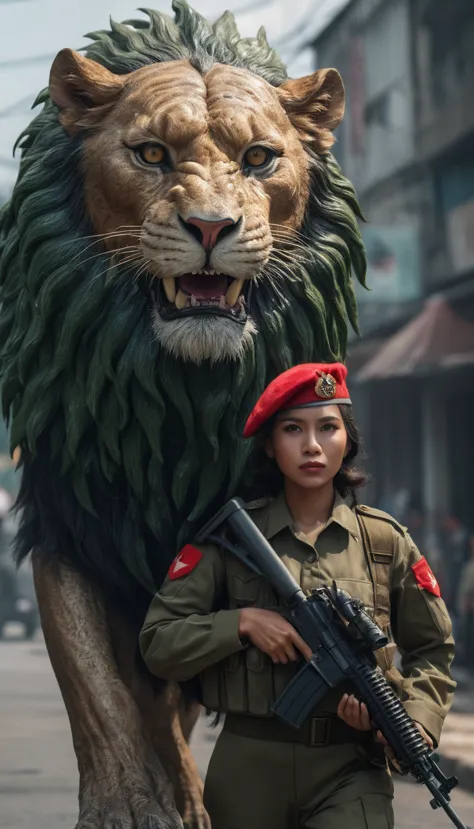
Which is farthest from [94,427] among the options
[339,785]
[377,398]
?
[377,398]

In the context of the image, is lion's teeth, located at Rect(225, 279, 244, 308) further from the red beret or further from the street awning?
the street awning

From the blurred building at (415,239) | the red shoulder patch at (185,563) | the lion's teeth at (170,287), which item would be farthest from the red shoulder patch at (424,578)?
the blurred building at (415,239)

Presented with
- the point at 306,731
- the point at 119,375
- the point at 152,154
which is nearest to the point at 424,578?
Answer: the point at 306,731

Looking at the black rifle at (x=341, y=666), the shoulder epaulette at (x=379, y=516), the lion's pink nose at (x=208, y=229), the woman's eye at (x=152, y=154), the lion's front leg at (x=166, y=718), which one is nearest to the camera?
the black rifle at (x=341, y=666)

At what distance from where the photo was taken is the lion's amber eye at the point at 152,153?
466 centimetres

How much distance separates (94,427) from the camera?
189 inches

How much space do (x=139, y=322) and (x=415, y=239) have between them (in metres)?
17.7

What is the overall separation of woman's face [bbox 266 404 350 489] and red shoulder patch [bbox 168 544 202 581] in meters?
0.28

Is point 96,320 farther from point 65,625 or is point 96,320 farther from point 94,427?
point 65,625

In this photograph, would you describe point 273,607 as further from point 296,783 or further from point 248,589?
point 296,783

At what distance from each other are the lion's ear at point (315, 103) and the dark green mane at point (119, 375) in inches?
2.6

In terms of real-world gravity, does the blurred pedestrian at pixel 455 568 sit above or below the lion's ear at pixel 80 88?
below

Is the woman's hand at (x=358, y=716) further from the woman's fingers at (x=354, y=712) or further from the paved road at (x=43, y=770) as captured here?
the paved road at (x=43, y=770)

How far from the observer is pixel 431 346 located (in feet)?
59.1
